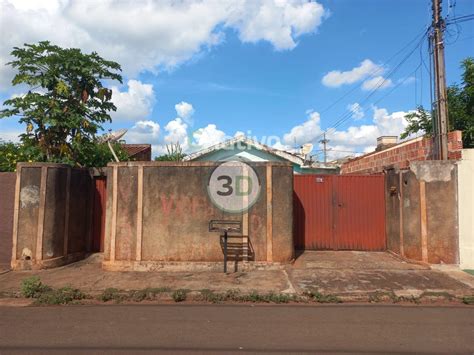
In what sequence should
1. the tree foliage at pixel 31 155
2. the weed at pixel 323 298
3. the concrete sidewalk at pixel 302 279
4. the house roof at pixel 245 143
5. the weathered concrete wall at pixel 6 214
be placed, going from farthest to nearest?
1. the house roof at pixel 245 143
2. the tree foliage at pixel 31 155
3. the weathered concrete wall at pixel 6 214
4. the concrete sidewalk at pixel 302 279
5. the weed at pixel 323 298

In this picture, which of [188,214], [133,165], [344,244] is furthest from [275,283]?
[133,165]

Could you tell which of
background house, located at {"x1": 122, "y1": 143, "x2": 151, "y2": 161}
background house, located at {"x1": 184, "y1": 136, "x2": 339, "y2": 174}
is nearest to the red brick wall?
background house, located at {"x1": 184, "y1": 136, "x2": 339, "y2": 174}

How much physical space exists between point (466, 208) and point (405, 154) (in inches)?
105

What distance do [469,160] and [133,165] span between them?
7818mm

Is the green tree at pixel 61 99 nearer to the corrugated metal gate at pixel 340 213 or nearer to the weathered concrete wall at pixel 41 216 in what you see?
the weathered concrete wall at pixel 41 216

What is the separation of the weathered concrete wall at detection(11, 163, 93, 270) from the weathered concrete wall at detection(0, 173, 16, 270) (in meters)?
0.53

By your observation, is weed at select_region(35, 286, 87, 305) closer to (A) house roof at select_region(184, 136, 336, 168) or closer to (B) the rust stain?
(B) the rust stain

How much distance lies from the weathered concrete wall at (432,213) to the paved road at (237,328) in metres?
2.67

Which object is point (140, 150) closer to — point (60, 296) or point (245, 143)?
point (245, 143)

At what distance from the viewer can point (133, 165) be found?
8586 mm

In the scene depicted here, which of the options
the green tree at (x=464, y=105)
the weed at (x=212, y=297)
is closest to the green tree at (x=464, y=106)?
the green tree at (x=464, y=105)

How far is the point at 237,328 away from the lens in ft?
15.8

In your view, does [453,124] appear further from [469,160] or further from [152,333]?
[152,333]

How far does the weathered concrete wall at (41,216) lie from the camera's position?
8375 millimetres
